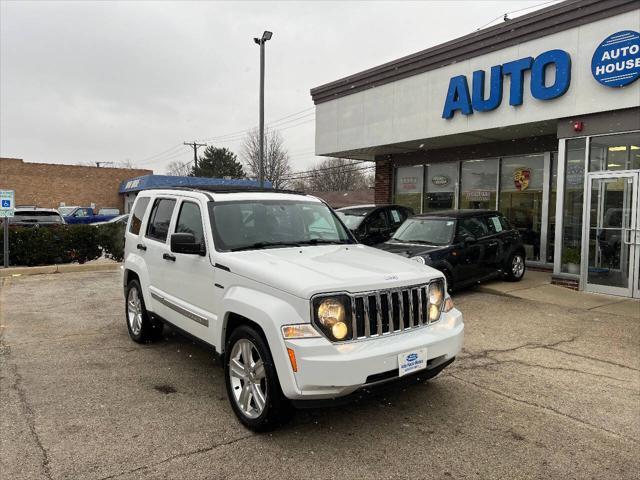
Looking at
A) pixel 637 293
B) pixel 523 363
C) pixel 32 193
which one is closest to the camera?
pixel 523 363

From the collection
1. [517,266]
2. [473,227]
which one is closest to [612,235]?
[517,266]

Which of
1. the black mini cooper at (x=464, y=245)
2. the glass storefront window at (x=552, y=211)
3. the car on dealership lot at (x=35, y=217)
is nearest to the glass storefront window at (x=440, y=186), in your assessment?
the glass storefront window at (x=552, y=211)

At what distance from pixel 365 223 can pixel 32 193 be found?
1457 inches

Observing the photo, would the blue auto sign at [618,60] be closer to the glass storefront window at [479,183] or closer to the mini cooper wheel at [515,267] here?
the mini cooper wheel at [515,267]

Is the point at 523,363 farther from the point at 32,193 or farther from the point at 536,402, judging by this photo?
the point at 32,193

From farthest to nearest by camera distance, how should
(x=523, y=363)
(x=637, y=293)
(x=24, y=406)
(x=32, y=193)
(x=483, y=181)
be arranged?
(x=32, y=193) → (x=483, y=181) → (x=637, y=293) → (x=523, y=363) → (x=24, y=406)

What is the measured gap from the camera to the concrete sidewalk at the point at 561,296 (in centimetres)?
804

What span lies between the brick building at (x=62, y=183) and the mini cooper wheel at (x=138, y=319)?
38.7 metres

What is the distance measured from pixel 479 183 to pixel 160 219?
1054 cm

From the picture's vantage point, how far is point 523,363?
17.4 feet

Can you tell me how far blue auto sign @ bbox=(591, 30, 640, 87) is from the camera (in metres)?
8.50

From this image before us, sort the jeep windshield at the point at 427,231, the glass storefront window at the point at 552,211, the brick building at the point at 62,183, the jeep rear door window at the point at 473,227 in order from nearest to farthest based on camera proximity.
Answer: the jeep windshield at the point at 427,231 < the jeep rear door window at the point at 473,227 < the glass storefront window at the point at 552,211 < the brick building at the point at 62,183

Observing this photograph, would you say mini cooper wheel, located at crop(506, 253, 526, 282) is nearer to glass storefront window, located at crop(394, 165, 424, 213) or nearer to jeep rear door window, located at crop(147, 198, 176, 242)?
glass storefront window, located at crop(394, 165, 424, 213)

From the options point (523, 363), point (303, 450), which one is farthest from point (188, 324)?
point (523, 363)
